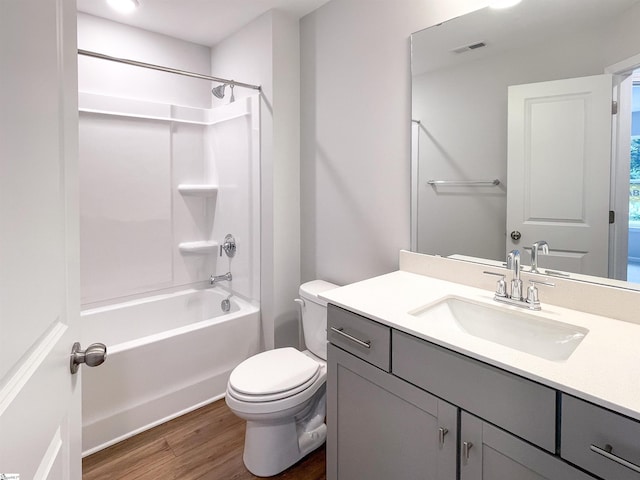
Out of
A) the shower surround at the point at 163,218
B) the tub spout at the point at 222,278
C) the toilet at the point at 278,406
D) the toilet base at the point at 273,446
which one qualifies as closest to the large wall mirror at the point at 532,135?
the toilet at the point at 278,406

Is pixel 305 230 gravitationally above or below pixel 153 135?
below

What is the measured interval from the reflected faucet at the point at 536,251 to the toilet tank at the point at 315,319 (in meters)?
1.02

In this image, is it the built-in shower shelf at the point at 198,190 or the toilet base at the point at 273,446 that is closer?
the toilet base at the point at 273,446

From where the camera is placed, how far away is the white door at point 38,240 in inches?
20.7

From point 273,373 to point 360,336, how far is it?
0.64 metres

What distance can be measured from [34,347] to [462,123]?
1.68 m

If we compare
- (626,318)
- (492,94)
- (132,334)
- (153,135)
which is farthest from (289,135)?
(626,318)

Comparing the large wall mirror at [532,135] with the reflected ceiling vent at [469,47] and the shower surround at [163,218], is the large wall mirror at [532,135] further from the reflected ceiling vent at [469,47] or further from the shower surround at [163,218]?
the shower surround at [163,218]

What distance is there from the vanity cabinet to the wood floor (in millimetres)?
507

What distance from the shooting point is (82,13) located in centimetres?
235

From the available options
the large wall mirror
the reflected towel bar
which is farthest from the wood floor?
the reflected towel bar

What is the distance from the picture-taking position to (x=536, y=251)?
1418 mm

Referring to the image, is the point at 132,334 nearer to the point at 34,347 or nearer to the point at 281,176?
the point at 281,176

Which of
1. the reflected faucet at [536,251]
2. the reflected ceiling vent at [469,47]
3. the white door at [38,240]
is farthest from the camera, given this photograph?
the reflected ceiling vent at [469,47]
